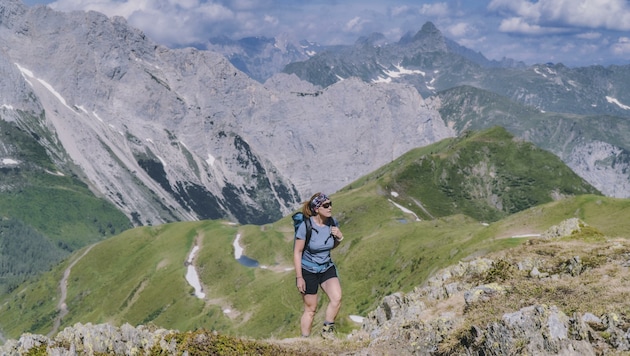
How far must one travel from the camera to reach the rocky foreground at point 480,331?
1775 cm

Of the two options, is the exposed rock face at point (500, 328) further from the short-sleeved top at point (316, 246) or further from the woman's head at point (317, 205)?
the woman's head at point (317, 205)

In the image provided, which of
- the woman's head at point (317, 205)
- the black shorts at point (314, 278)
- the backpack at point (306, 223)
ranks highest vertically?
the woman's head at point (317, 205)

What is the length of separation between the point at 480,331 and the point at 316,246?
7385mm

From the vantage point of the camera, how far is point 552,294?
23.1 m

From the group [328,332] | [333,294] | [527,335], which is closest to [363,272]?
[328,332]

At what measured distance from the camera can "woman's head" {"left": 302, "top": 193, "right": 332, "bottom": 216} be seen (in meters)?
22.2

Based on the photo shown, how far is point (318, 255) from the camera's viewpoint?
73.8 feet

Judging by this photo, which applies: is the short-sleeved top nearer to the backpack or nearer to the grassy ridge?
the backpack

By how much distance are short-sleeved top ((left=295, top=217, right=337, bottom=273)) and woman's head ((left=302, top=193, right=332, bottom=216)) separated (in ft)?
1.13

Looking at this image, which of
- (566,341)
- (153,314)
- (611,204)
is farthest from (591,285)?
(153,314)

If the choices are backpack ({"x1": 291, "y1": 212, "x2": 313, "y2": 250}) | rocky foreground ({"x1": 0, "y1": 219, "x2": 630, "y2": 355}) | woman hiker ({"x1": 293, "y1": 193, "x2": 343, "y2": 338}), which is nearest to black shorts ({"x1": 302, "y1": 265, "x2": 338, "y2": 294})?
woman hiker ({"x1": 293, "y1": 193, "x2": 343, "y2": 338})

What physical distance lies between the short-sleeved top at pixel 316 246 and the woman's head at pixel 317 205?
34cm

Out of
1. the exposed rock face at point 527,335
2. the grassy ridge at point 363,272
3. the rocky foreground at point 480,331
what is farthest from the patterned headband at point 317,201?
the grassy ridge at point 363,272

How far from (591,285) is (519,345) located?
907 cm
